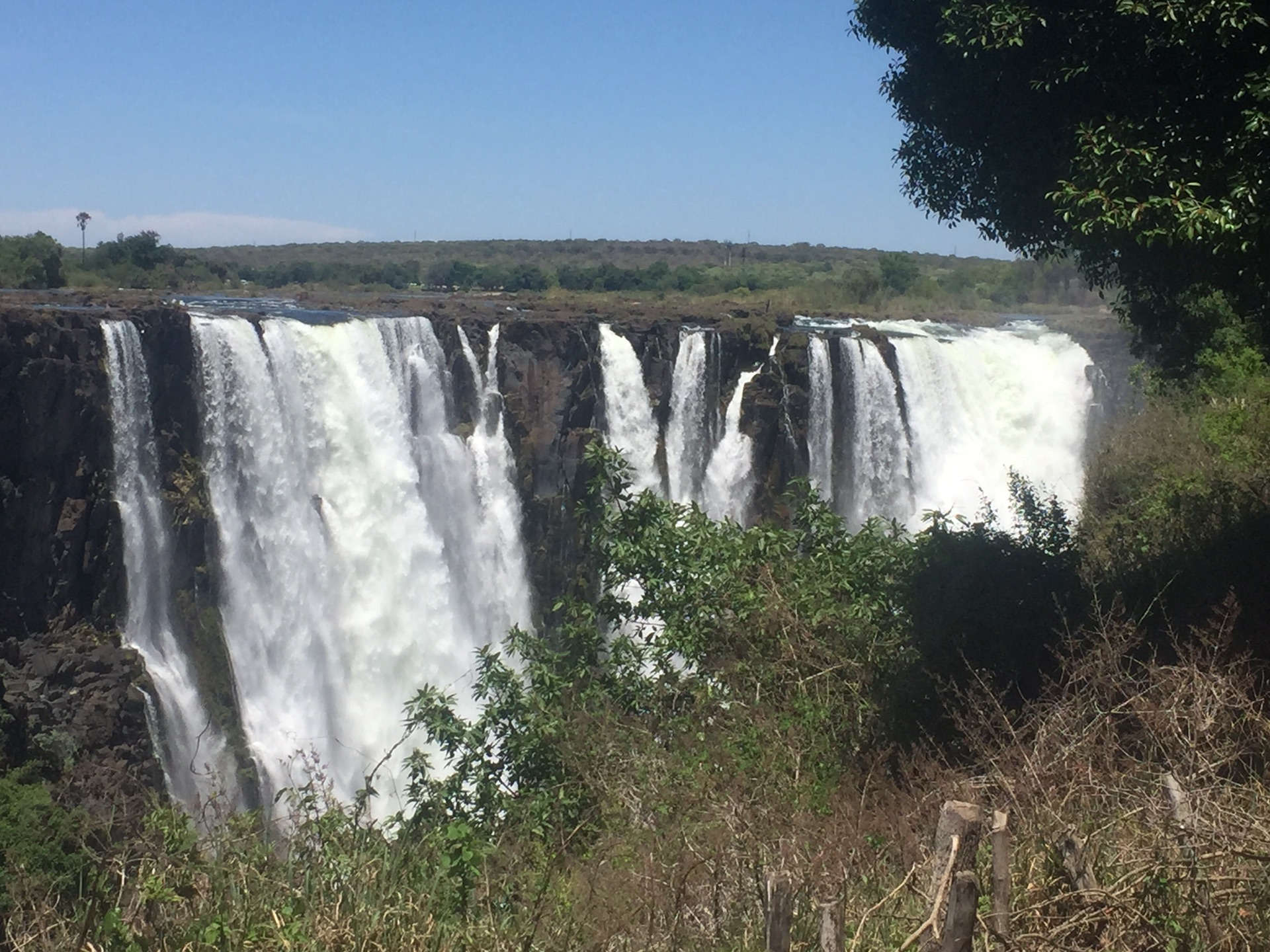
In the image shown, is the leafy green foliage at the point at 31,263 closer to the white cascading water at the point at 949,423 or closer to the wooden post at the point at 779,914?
the white cascading water at the point at 949,423

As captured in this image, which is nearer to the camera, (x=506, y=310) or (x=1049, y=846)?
(x=1049, y=846)

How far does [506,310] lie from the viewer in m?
23.0

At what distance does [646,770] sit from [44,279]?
2526 centimetres

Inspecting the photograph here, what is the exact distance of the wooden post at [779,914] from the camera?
2.96 m

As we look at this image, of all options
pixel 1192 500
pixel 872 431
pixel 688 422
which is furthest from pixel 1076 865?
pixel 872 431

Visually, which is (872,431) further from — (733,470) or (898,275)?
(898,275)

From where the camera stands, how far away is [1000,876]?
3.12m

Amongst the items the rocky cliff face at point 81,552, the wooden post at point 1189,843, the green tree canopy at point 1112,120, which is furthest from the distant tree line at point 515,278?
the wooden post at point 1189,843

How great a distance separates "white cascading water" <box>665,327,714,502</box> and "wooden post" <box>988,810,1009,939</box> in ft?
59.9

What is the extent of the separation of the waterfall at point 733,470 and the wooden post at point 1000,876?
1839 cm

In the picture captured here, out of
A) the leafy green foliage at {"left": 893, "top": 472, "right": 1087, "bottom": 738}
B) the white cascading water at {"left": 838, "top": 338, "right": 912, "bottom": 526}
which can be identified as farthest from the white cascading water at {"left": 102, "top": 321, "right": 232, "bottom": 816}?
the leafy green foliage at {"left": 893, "top": 472, "right": 1087, "bottom": 738}

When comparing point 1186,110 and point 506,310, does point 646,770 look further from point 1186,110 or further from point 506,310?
point 506,310

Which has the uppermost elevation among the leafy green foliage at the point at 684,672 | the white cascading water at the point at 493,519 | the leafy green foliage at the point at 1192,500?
the leafy green foliage at the point at 1192,500

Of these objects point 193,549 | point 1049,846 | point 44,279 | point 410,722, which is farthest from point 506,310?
point 1049,846
